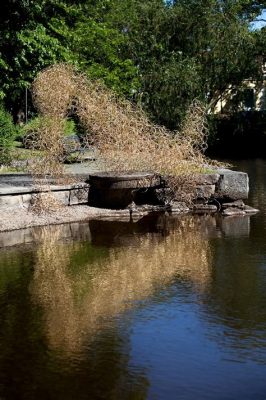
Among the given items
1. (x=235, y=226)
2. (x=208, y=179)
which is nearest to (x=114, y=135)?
(x=208, y=179)

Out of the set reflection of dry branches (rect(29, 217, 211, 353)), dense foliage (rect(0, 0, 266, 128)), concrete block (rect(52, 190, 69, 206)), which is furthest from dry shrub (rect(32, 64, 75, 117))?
dense foliage (rect(0, 0, 266, 128))

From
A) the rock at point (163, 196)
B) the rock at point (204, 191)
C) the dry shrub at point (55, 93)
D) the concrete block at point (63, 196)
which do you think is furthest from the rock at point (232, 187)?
the dry shrub at point (55, 93)

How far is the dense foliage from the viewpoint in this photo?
2861 cm

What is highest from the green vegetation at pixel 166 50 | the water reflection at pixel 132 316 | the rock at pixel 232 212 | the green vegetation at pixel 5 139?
the green vegetation at pixel 166 50

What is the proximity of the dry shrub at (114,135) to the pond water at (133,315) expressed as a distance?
315 centimetres

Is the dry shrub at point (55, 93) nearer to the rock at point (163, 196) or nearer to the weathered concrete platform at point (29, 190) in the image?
the weathered concrete platform at point (29, 190)

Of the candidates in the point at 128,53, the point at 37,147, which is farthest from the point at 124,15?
the point at 37,147

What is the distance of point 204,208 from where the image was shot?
46.5 feet

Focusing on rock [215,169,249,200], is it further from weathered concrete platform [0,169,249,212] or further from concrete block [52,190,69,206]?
concrete block [52,190,69,206]

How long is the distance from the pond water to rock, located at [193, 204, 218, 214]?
8.47 feet

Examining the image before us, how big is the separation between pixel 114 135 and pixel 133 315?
339 inches

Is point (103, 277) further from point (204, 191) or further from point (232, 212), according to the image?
point (204, 191)

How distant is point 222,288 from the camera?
7.90m

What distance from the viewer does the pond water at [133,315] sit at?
5262 mm
